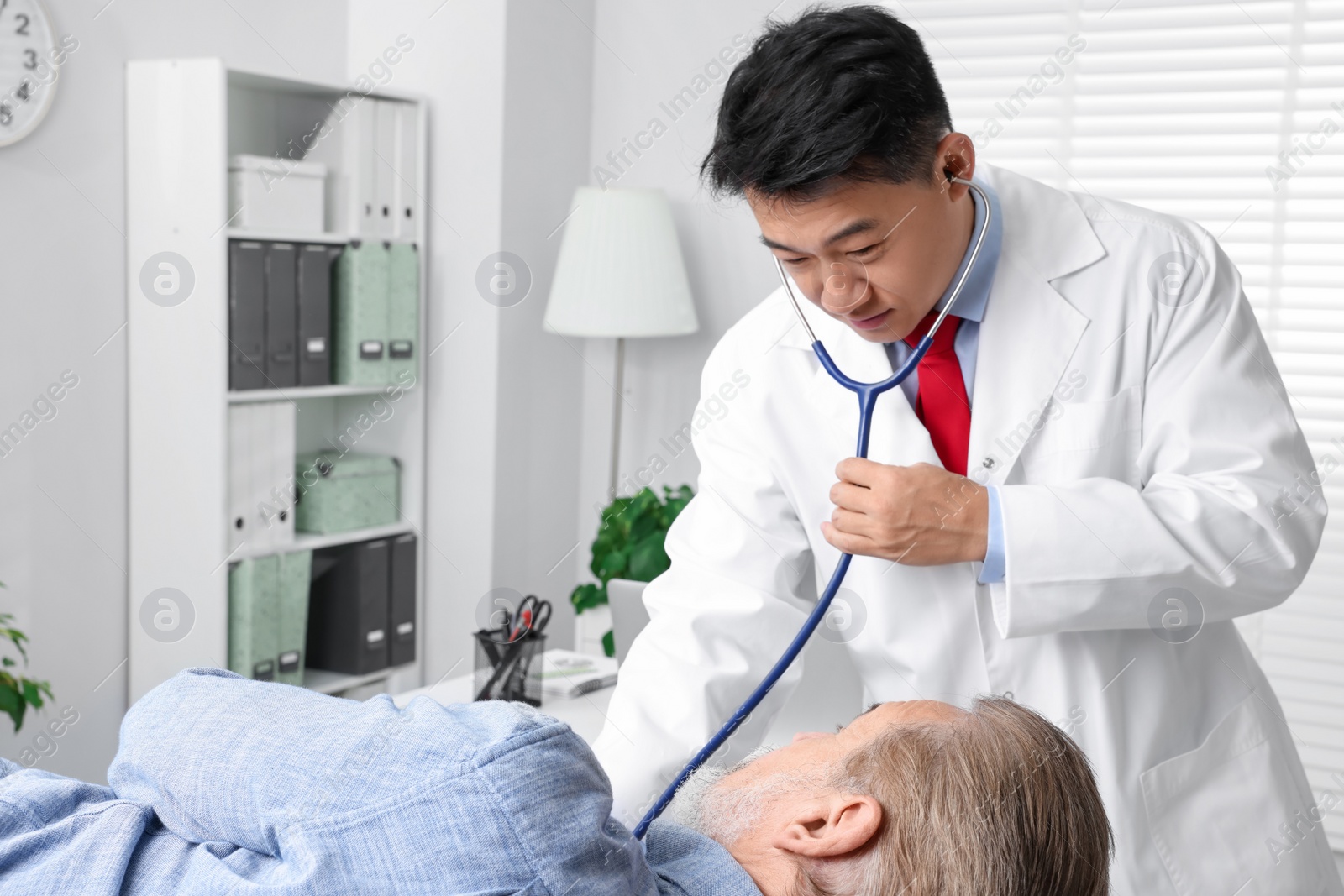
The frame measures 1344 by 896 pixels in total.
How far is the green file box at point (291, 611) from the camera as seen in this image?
9.09ft

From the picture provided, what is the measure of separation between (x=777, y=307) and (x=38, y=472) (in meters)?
1.88

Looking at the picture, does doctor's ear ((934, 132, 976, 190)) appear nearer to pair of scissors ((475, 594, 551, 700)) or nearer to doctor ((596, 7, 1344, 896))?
doctor ((596, 7, 1344, 896))

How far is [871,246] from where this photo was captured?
1120mm

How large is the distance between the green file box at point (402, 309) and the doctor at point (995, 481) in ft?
5.59

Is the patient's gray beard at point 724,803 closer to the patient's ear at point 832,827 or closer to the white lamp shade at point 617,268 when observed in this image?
the patient's ear at point 832,827

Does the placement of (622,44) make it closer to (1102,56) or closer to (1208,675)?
(1102,56)

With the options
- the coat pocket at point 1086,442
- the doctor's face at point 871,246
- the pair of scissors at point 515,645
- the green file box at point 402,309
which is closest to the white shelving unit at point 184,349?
the green file box at point 402,309

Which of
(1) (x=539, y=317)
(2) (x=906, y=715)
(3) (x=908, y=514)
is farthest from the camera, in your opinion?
(1) (x=539, y=317)

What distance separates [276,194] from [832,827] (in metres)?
2.23

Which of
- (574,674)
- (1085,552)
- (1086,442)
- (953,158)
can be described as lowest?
(574,674)

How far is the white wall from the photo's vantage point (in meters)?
2.42

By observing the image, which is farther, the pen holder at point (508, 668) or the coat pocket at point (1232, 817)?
the pen holder at point (508, 668)

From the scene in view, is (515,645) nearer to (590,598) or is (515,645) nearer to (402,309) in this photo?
(590,598)

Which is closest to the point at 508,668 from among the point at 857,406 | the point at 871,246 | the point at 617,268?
the point at 857,406
